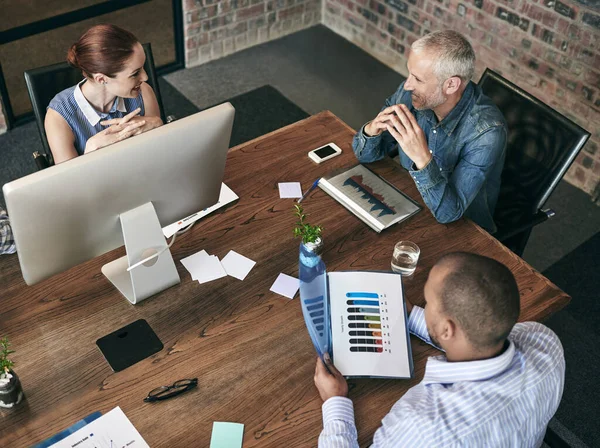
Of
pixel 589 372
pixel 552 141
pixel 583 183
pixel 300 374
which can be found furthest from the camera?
pixel 583 183

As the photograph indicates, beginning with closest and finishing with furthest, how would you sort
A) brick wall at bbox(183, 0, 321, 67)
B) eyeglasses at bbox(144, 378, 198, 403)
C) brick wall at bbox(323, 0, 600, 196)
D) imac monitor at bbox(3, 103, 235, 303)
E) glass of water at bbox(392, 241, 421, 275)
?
imac monitor at bbox(3, 103, 235, 303), eyeglasses at bbox(144, 378, 198, 403), glass of water at bbox(392, 241, 421, 275), brick wall at bbox(323, 0, 600, 196), brick wall at bbox(183, 0, 321, 67)

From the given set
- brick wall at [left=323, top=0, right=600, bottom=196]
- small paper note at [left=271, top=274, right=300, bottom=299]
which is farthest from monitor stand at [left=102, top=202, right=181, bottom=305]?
brick wall at [left=323, top=0, right=600, bottom=196]

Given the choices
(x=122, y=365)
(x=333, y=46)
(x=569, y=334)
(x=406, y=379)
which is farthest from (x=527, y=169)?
(x=333, y=46)

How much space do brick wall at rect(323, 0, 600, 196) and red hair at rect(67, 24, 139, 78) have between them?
7.42ft

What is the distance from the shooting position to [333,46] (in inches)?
184

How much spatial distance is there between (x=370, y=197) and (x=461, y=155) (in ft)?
1.16

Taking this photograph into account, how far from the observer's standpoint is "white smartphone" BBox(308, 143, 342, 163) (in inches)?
94.0

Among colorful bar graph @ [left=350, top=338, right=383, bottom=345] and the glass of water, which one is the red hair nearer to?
the glass of water

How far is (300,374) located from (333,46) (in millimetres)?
3419

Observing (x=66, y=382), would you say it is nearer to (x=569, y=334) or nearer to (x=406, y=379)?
(x=406, y=379)

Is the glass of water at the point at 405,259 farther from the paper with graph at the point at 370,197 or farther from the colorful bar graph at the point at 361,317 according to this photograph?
the colorful bar graph at the point at 361,317

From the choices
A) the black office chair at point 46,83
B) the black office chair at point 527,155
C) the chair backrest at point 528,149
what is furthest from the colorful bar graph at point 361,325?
the black office chair at point 46,83

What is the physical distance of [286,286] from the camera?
76.2 inches

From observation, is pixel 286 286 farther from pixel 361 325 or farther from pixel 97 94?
pixel 97 94
